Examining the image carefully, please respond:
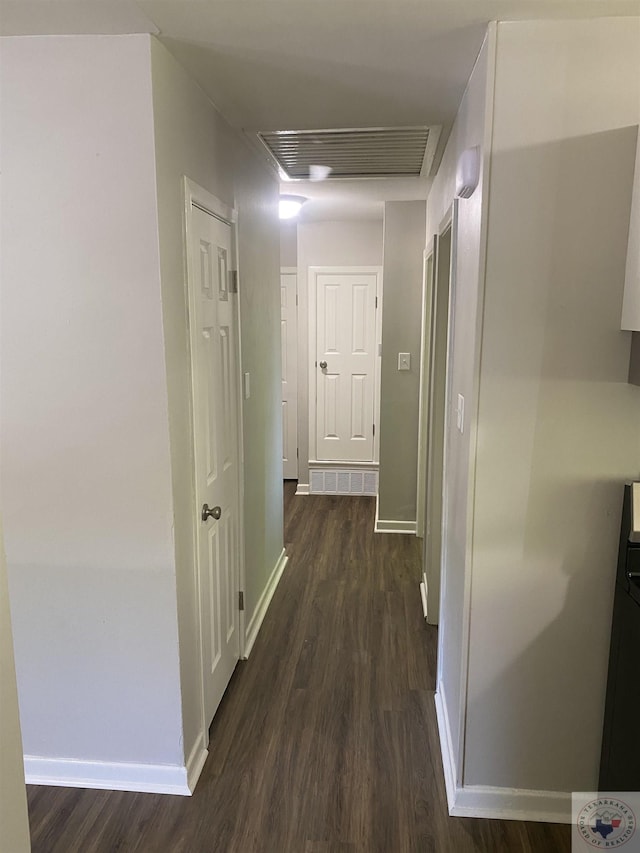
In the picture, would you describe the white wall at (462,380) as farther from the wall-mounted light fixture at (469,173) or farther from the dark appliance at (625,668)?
the dark appliance at (625,668)

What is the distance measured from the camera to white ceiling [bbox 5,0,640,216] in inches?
57.3

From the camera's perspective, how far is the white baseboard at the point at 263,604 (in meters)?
2.87

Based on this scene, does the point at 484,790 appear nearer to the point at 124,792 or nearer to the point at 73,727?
the point at 124,792

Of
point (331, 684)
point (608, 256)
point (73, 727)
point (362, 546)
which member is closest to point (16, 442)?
point (73, 727)

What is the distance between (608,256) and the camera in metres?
1.63

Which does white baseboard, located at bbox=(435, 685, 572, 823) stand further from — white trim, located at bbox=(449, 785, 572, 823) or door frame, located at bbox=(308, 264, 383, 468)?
door frame, located at bbox=(308, 264, 383, 468)

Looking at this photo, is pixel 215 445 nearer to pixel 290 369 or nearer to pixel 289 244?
pixel 290 369

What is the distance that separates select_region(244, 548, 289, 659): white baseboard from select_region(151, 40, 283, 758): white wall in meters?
0.05

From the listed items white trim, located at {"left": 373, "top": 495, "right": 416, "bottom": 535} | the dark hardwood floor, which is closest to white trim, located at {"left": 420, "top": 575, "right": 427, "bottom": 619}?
the dark hardwood floor

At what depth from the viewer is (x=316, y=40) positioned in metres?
1.62

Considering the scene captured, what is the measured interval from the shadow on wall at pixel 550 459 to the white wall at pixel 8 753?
1.26 m

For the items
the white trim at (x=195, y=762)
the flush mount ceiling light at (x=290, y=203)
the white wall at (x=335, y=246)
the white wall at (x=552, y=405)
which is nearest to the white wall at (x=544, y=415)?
the white wall at (x=552, y=405)

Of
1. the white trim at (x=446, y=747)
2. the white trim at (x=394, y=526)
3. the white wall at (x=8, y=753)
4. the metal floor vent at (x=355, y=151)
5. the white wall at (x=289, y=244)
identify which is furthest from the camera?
the white wall at (x=289, y=244)

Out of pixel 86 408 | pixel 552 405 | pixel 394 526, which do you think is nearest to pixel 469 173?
pixel 552 405
